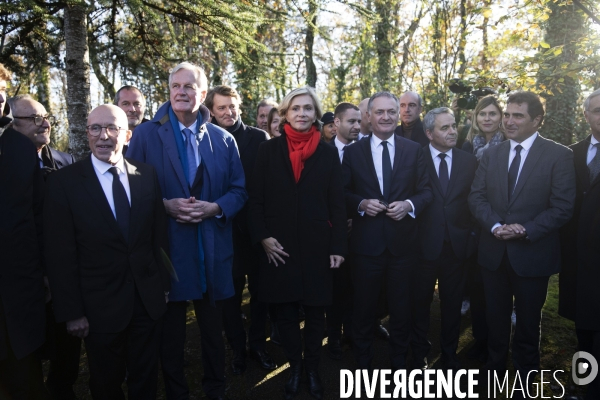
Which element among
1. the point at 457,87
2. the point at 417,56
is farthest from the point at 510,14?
the point at 417,56

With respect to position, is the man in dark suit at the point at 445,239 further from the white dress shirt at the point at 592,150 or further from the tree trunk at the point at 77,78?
the tree trunk at the point at 77,78

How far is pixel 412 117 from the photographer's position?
16.8 feet

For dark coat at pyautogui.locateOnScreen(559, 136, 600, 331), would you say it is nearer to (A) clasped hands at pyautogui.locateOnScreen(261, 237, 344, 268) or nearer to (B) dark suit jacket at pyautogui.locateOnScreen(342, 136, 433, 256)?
(B) dark suit jacket at pyautogui.locateOnScreen(342, 136, 433, 256)

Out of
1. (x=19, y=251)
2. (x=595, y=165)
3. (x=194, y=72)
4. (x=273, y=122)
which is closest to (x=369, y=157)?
(x=194, y=72)

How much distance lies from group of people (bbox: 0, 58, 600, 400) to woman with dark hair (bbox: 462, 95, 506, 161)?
27.8 inches

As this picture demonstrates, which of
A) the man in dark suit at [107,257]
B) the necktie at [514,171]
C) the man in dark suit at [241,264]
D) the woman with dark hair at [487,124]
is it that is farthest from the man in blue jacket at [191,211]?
the woman with dark hair at [487,124]

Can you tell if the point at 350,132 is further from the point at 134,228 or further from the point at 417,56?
the point at 417,56

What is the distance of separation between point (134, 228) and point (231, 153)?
110 centimetres

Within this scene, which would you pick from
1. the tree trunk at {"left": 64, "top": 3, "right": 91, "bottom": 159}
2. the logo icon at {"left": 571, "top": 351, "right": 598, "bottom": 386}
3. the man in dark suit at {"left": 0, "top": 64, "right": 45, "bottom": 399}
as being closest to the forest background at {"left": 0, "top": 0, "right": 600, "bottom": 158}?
the tree trunk at {"left": 64, "top": 3, "right": 91, "bottom": 159}

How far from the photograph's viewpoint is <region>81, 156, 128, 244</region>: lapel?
261 cm

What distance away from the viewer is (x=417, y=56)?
35.2 feet

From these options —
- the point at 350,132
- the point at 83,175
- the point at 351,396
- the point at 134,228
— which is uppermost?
the point at 350,132

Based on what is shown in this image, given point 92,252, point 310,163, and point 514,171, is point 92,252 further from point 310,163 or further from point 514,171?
point 514,171

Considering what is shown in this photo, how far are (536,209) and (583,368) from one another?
1.35m
